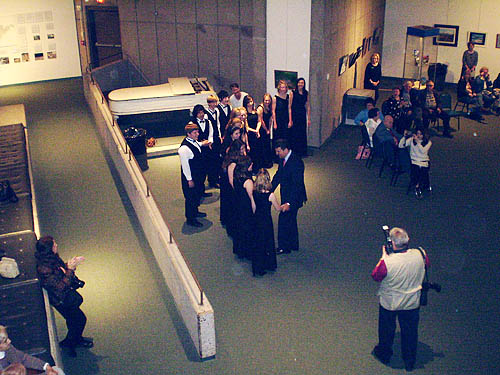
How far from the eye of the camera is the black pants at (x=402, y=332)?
575 cm

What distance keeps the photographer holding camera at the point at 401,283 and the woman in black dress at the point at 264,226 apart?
180 cm

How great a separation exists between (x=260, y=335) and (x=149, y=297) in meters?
1.52

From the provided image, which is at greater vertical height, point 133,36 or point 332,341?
point 133,36

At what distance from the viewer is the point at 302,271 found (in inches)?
302

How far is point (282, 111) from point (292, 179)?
3.23 m

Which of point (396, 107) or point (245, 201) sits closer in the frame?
point (245, 201)

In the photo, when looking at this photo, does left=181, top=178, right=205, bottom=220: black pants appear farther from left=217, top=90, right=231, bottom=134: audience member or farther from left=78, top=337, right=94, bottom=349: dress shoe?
left=78, top=337, right=94, bottom=349: dress shoe

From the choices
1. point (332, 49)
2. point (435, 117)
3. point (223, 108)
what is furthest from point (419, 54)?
point (223, 108)

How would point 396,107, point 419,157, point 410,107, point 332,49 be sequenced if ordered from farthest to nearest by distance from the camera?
point 410,107
point 396,107
point 332,49
point 419,157

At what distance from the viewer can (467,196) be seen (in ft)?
31.8

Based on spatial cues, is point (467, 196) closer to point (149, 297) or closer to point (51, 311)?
point (149, 297)

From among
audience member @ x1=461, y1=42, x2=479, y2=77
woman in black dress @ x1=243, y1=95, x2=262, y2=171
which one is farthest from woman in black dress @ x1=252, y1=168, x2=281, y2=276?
audience member @ x1=461, y1=42, x2=479, y2=77

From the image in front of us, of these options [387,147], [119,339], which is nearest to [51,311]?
[119,339]

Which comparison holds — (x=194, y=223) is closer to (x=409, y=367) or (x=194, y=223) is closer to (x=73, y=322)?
(x=73, y=322)
